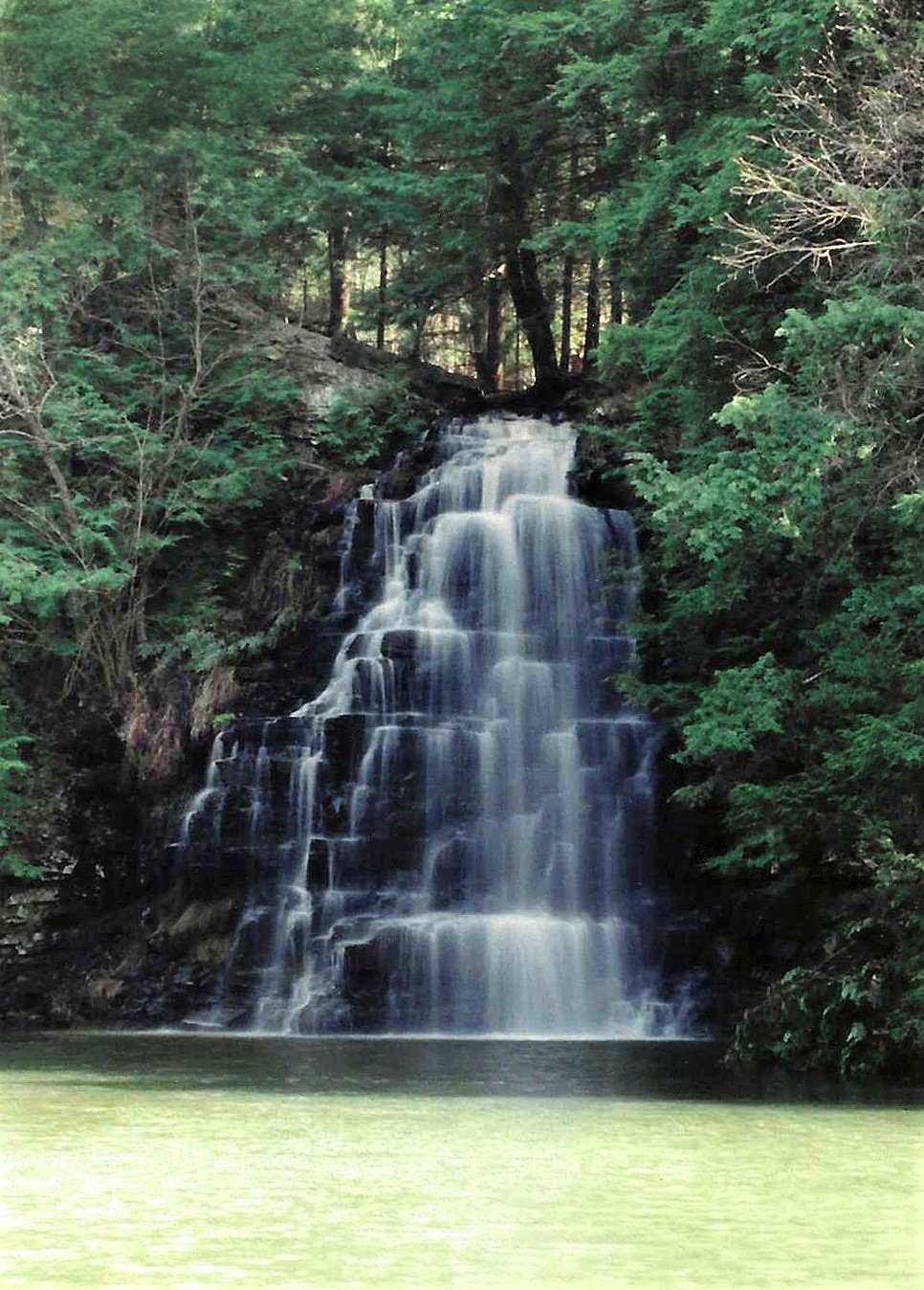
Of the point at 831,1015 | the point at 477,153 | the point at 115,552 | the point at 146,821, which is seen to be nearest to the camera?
the point at 831,1015

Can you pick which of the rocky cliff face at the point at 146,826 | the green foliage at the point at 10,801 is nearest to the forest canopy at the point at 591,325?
the green foliage at the point at 10,801

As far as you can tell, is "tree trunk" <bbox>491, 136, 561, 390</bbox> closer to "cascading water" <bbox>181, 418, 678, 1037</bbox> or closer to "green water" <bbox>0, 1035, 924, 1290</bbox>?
"cascading water" <bbox>181, 418, 678, 1037</bbox>

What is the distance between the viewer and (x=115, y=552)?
23.0 metres

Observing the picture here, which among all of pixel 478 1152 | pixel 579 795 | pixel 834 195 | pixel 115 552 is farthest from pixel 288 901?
pixel 478 1152

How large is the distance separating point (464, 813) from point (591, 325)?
11.9 metres

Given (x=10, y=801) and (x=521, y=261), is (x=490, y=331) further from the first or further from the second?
(x=10, y=801)

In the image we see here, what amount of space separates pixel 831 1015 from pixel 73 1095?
18.3 ft

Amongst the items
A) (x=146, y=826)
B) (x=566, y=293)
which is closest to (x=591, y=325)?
(x=566, y=293)

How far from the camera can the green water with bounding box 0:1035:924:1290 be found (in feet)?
21.2

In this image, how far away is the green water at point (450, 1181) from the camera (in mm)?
6457

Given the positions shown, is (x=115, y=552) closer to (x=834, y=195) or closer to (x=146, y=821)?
(x=146, y=821)

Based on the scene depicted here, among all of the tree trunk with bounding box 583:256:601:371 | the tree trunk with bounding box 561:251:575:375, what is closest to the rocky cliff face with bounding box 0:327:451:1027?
the tree trunk with bounding box 583:256:601:371

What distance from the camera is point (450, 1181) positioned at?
27.6 feet

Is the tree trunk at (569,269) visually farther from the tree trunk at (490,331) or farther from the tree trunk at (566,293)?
the tree trunk at (490,331)
